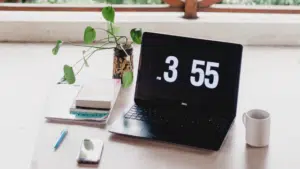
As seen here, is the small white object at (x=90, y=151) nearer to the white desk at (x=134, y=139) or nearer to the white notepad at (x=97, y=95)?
the white desk at (x=134, y=139)

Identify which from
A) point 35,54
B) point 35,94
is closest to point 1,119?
point 35,94

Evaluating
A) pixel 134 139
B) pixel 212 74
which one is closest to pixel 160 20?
pixel 212 74

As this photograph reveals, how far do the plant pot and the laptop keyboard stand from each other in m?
0.22

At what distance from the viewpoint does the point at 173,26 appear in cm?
269

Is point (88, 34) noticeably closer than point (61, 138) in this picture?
No

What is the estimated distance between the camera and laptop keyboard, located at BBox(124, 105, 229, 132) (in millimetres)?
1737

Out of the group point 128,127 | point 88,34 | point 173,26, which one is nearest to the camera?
point 128,127

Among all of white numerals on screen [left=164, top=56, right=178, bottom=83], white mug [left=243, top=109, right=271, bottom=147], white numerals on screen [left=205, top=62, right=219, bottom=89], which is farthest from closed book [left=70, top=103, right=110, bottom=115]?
white mug [left=243, top=109, right=271, bottom=147]

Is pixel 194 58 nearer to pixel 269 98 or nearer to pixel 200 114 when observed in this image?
pixel 200 114

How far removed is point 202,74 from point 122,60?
0.35m

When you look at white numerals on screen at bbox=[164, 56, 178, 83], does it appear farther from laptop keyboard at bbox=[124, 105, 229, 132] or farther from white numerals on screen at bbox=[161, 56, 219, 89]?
laptop keyboard at bbox=[124, 105, 229, 132]

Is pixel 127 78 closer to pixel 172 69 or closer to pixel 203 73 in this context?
pixel 172 69

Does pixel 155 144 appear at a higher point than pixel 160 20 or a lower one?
lower

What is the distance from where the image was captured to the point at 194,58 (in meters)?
1.78
